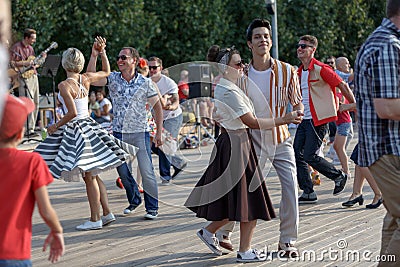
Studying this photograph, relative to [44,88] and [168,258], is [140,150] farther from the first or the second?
[44,88]

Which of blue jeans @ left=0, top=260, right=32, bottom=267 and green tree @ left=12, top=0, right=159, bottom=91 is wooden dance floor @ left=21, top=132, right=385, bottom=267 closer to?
blue jeans @ left=0, top=260, right=32, bottom=267

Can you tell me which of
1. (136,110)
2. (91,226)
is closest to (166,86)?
(136,110)

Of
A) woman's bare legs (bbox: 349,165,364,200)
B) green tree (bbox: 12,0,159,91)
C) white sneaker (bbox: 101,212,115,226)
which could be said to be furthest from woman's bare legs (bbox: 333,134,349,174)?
green tree (bbox: 12,0,159,91)

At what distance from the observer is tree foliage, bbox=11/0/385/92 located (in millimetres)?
21391

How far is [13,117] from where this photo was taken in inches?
134

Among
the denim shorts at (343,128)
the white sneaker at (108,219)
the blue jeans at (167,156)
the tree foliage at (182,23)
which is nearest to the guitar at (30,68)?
the tree foliage at (182,23)

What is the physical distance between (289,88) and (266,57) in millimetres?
325

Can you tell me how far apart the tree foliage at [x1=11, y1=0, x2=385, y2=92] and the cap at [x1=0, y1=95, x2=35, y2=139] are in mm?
14545

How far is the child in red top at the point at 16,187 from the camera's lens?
11.3 ft

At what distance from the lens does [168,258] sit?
6.13 metres

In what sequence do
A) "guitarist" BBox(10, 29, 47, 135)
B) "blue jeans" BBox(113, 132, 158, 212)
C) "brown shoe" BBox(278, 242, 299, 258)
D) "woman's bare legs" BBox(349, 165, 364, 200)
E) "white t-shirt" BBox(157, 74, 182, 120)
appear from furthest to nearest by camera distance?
"guitarist" BBox(10, 29, 47, 135), "white t-shirt" BBox(157, 74, 182, 120), "woman's bare legs" BBox(349, 165, 364, 200), "blue jeans" BBox(113, 132, 158, 212), "brown shoe" BBox(278, 242, 299, 258)

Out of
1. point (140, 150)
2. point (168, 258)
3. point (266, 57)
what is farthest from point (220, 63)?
point (140, 150)

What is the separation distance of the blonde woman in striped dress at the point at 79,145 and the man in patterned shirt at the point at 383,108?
3.68m

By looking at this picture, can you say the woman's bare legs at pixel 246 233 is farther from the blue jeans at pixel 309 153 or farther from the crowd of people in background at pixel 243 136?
the blue jeans at pixel 309 153
